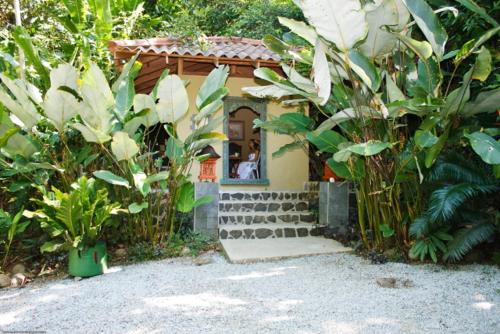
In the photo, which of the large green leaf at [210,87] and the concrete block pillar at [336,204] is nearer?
the large green leaf at [210,87]

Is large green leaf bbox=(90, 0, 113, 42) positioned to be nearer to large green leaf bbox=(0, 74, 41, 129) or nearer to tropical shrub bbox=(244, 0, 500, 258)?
large green leaf bbox=(0, 74, 41, 129)

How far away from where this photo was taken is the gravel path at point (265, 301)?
287 centimetres

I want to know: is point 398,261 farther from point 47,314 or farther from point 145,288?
point 47,314

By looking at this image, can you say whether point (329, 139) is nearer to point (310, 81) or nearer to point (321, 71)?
point (310, 81)

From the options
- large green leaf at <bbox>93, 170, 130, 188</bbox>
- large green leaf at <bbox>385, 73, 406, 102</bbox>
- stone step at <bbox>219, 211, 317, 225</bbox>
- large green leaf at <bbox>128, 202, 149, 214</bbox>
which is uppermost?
large green leaf at <bbox>385, 73, 406, 102</bbox>

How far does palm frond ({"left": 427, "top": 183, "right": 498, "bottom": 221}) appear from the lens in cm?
378

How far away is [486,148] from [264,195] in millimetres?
4124

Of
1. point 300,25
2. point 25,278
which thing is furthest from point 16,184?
point 300,25

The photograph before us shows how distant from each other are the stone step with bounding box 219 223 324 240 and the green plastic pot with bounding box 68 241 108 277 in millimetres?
1832

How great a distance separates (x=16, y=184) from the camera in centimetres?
477

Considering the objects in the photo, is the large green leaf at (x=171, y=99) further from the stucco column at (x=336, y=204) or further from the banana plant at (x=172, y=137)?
the stucco column at (x=336, y=204)

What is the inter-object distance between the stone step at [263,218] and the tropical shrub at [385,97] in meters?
1.65

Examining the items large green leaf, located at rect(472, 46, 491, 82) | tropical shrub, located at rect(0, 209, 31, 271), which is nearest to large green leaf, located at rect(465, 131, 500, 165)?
large green leaf, located at rect(472, 46, 491, 82)

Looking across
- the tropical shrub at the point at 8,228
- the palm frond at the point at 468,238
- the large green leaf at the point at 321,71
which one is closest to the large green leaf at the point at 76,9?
the tropical shrub at the point at 8,228
